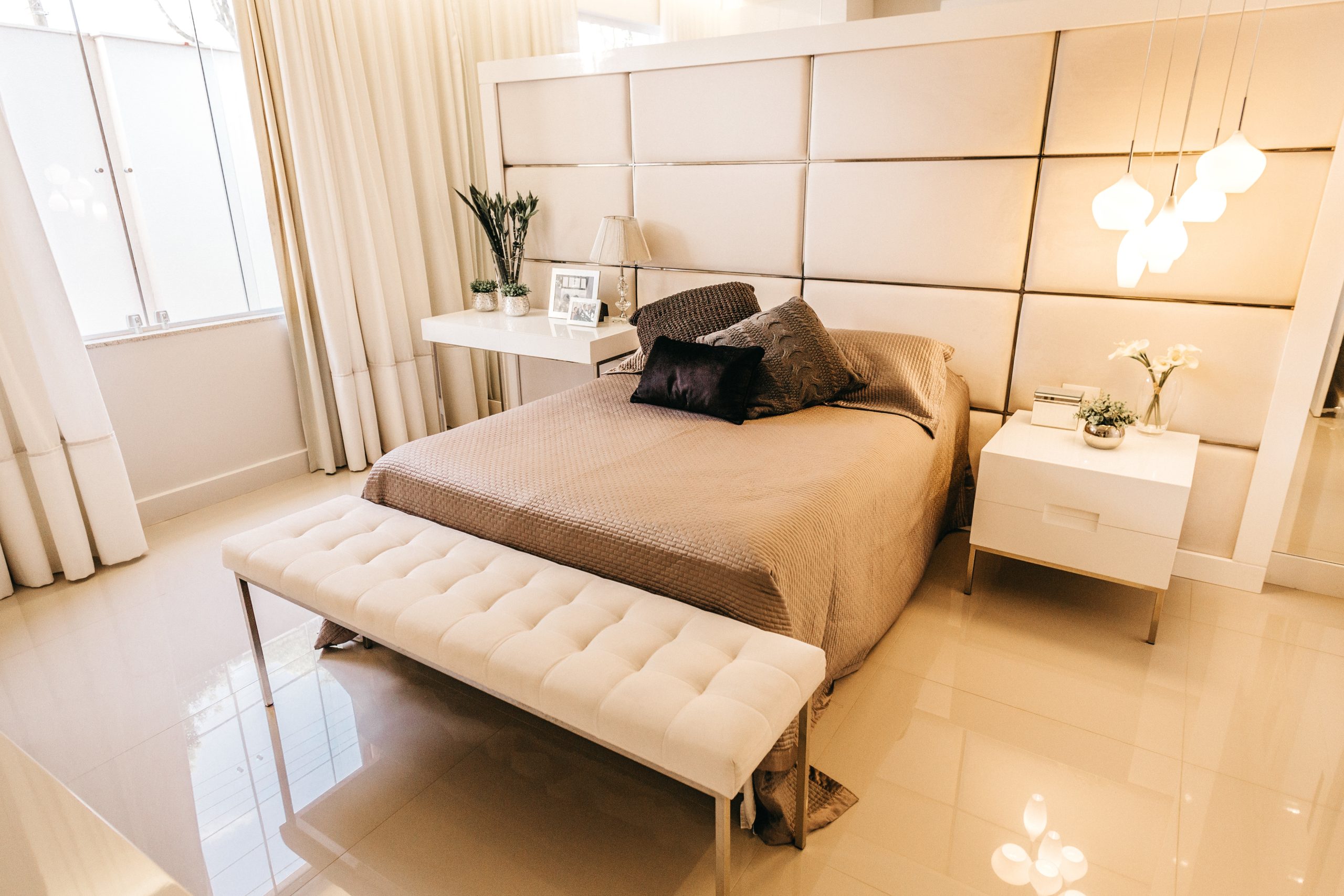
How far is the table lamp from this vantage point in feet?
10.9

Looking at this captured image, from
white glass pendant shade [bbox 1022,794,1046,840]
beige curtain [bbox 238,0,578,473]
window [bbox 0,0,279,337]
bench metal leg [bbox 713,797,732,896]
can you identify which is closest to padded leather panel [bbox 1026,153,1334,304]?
white glass pendant shade [bbox 1022,794,1046,840]

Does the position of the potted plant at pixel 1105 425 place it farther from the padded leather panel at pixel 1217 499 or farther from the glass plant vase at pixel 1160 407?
the padded leather panel at pixel 1217 499

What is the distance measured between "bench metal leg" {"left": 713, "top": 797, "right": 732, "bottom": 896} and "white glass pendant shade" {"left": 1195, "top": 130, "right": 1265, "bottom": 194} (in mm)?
2141

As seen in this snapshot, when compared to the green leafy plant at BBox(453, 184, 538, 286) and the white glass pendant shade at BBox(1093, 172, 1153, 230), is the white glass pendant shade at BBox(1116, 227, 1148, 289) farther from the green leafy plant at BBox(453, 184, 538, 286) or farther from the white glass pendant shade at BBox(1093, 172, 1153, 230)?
the green leafy plant at BBox(453, 184, 538, 286)

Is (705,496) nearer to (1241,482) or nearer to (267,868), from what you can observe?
(267,868)

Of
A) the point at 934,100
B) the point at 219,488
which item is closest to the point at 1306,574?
the point at 934,100

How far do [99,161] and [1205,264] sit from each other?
394cm

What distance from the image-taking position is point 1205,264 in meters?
2.42

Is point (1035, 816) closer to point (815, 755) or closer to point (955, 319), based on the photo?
point (815, 755)

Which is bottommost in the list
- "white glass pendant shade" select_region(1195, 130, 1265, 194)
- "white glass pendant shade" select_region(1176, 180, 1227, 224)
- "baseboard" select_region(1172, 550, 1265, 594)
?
"baseboard" select_region(1172, 550, 1265, 594)

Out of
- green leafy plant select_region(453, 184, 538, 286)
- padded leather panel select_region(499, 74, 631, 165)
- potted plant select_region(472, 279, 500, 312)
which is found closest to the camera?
padded leather panel select_region(499, 74, 631, 165)

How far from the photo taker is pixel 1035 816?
170 centimetres

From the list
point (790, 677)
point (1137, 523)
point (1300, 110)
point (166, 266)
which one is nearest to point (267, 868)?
point (790, 677)

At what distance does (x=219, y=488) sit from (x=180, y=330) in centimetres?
72
